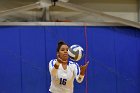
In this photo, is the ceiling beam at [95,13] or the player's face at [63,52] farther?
the ceiling beam at [95,13]

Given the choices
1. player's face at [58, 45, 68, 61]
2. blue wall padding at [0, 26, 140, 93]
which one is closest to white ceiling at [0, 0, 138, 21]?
blue wall padding at [0, 26, 140, 93]

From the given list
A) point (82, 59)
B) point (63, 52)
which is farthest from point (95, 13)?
point (63, 52)

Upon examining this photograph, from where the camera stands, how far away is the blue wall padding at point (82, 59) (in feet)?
11.3

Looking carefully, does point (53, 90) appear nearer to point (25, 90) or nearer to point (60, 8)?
point (25, 90)

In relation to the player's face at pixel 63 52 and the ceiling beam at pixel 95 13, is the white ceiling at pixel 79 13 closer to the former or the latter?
the ceiling beam at pixel 95 13

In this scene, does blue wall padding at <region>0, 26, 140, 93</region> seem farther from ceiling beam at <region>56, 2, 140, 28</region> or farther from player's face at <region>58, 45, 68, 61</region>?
player's face at <region>58, 45, 68, 61</region>

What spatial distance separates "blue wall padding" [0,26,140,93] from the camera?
11.3 ft

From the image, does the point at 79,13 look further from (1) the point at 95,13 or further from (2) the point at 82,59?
(2) the point at 82,59

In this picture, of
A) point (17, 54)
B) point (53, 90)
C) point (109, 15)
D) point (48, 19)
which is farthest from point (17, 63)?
point (109, 15)

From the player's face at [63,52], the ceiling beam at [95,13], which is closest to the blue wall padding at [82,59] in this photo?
the ceiling beam at [95,13]

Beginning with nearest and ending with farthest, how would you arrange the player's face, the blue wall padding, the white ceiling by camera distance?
the player's face
the blue wall padding
the white ceiling

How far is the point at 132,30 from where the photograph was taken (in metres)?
3.78

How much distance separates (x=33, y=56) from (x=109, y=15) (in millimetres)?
958

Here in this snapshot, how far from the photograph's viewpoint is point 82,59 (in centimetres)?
363
